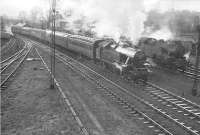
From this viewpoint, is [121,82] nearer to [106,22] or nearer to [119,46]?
[119,46]

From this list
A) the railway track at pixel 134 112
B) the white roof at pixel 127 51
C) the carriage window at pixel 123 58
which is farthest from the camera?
the carriage window at pixel 123 58

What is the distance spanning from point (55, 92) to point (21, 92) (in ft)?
7.73

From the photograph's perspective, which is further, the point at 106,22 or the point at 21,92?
the point at 106,22

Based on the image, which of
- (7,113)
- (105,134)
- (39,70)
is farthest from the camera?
(39,70)

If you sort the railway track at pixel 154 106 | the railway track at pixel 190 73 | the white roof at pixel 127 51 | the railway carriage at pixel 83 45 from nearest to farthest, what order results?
1. the railway track at pixel 154 106
2. the white roof at pixel 127 51
3. the railway track at pixel 190 73
4. the railway carriage at pixel 83 45

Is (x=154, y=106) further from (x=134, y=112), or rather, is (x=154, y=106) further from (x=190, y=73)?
(x=190, y=73)

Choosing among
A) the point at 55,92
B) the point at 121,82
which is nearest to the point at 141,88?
the point at 121,82

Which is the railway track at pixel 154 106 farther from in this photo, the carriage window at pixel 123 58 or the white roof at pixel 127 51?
the white roof at pixel 127 51

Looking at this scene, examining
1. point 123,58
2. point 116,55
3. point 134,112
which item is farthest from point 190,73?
point 134,112

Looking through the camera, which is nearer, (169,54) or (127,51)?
(127,51)

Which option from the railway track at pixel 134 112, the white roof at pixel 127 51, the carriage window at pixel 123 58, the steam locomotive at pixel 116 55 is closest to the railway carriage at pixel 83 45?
the steam locomotive at pixel 116 55

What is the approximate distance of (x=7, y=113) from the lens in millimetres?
14641

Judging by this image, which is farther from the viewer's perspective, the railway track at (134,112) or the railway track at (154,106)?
the railway track at (154,106)

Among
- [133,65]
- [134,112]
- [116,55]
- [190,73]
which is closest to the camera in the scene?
[134,112]
